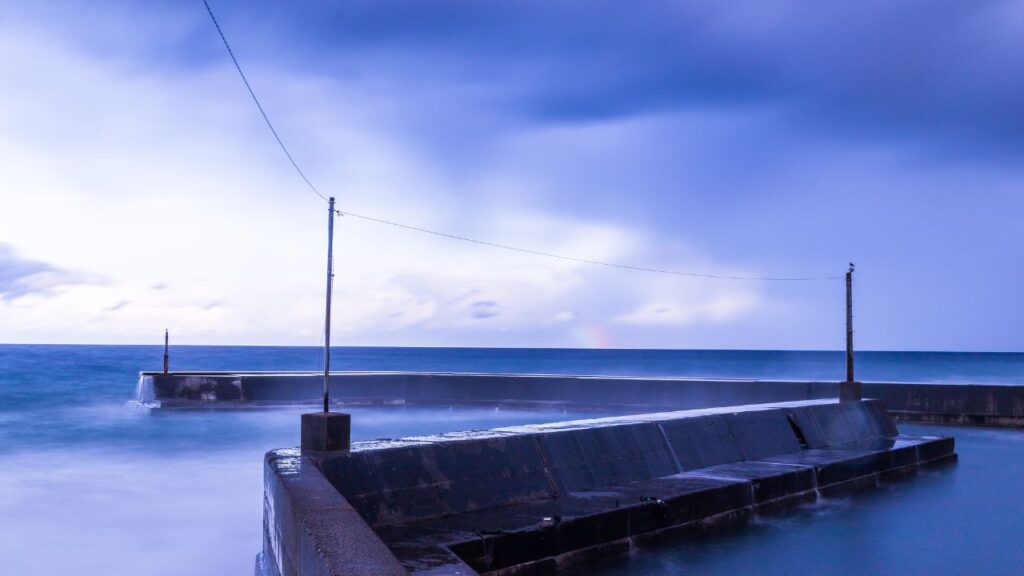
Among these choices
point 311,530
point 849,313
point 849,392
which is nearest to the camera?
point 311,530

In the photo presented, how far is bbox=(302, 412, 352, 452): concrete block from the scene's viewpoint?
936 cm

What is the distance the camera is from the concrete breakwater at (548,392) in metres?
25.1

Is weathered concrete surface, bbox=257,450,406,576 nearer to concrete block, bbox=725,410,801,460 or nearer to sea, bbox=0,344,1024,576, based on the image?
sea, bbox=0,344,1024,576

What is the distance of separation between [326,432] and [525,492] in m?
2.40

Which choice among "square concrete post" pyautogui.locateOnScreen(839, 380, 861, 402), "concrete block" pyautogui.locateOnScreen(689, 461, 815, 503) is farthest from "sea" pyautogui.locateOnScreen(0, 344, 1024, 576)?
"square concrete post" pyautogui.locateOnScreen(839, 380, 861, 402)

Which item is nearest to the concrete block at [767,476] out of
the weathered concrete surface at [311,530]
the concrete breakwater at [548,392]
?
the weathered concrete surface at [311,530]

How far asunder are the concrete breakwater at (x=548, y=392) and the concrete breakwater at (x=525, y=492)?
477 inches

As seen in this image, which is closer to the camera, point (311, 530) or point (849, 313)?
point (311, 530)

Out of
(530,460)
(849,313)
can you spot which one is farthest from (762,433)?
(530,460)

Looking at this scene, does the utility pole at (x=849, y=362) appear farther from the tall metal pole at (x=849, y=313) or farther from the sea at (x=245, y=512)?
the sea at (x=245, y=512)

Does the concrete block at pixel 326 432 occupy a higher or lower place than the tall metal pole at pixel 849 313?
lower

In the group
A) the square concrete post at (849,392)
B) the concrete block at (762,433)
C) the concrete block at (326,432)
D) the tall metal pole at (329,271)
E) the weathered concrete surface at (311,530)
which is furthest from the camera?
the square concrete post at (849,392)

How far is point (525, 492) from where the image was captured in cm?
1023

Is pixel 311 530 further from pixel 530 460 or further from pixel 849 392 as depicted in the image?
pixel 849 392
